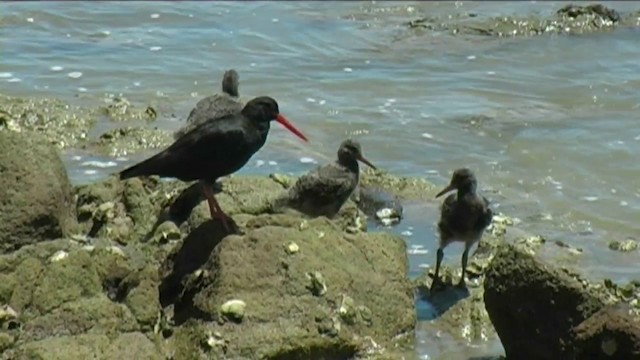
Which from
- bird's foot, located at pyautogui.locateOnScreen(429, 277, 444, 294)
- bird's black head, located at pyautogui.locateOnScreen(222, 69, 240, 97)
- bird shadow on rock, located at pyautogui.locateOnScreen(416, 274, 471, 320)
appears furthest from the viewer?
bird's black head, located at pyautogui.locateOnScreen(222, 69, 240, 97)

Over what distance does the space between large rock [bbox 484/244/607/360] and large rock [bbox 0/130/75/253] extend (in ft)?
9.96

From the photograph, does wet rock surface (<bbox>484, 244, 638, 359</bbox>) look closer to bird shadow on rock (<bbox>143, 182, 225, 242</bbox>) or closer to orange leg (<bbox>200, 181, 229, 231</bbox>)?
orange leg (<bbox>200, 181, 229, 231</bbox>)

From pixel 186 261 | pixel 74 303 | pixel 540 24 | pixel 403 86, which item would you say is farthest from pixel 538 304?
pixel 540 24

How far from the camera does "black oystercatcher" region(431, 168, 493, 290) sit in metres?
9.73

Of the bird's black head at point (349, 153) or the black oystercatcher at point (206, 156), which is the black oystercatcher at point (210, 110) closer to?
the bird's black head at point (349, 153)

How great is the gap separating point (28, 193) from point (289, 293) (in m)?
2.02

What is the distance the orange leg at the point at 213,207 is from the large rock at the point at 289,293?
0.11m

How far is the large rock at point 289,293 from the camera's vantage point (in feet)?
25.1

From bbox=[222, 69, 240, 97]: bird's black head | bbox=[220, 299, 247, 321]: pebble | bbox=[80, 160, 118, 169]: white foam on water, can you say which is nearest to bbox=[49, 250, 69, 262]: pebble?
bbox=[220, 299, 247, 321]: pebble

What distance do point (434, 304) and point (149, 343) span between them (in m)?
2.56

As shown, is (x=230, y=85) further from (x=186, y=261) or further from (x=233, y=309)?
(x=233, y=309)

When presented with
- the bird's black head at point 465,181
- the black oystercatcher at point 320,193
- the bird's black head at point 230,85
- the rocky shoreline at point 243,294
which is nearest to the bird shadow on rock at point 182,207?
the rocky shoreline at point 243,294

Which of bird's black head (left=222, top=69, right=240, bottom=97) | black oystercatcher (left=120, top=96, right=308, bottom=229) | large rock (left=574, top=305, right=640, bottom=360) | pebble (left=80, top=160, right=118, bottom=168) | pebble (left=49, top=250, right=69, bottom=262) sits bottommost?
pebble (left=80, top=160, right=118, bottom=168)

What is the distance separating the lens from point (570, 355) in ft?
24.5
